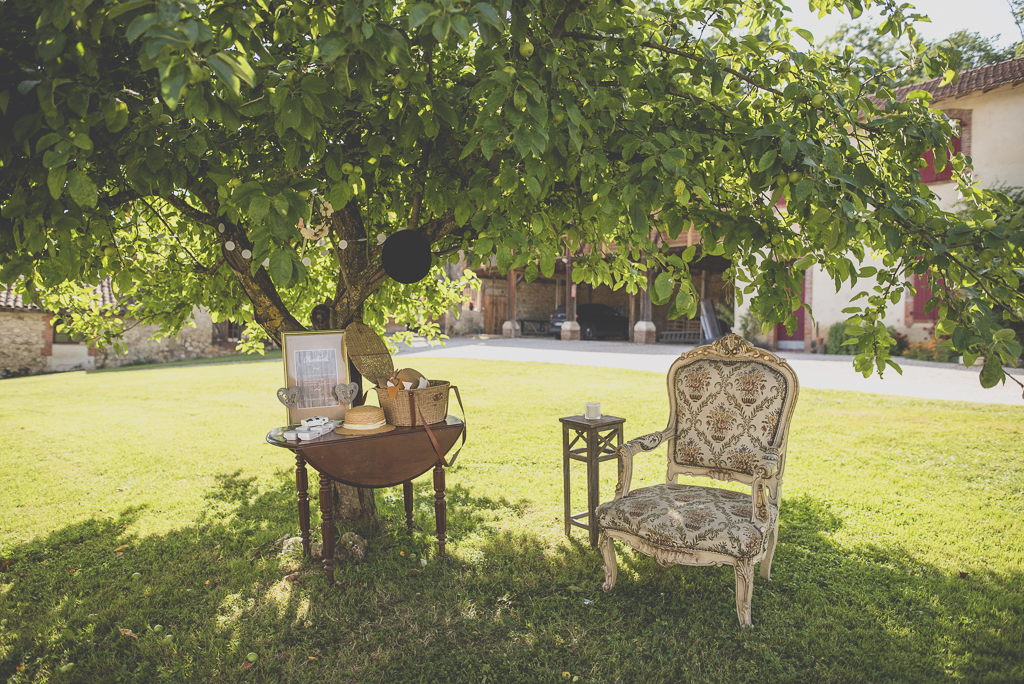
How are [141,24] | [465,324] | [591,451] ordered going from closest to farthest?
1. [141,24]
2. [591,451]
3. [465,324]

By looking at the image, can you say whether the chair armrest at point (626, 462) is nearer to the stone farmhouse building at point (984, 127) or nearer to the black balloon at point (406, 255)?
the black balloon at point (406, 255)

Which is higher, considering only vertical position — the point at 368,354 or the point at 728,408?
Answer: the point at 368,354

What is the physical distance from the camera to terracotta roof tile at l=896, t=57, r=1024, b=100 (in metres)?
10.6

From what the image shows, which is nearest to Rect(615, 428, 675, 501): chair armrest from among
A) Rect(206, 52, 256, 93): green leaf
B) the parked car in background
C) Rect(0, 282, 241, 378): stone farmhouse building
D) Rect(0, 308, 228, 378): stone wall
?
Rect(206, 52, 256, 93): green leaf

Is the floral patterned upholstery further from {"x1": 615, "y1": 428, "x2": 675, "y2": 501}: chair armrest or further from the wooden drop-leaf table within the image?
the wooden drop-leaf table

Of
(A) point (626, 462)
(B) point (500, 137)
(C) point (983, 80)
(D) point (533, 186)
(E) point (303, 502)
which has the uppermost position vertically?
(C) point (983, 80)

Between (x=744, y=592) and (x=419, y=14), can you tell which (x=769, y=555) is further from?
(x=419, y=14)

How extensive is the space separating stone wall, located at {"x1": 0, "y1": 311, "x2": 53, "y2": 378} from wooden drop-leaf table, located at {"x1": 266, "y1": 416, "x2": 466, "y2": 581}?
13.8m

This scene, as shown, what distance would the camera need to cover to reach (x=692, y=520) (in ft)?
8.83

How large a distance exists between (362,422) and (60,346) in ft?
48.9

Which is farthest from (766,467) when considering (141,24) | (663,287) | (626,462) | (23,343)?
(23,343)

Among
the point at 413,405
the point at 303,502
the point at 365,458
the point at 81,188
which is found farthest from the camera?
the point at 303,502

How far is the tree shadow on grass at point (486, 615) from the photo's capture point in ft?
7.93

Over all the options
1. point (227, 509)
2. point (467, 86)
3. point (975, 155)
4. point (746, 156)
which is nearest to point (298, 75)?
point (467, 86)
